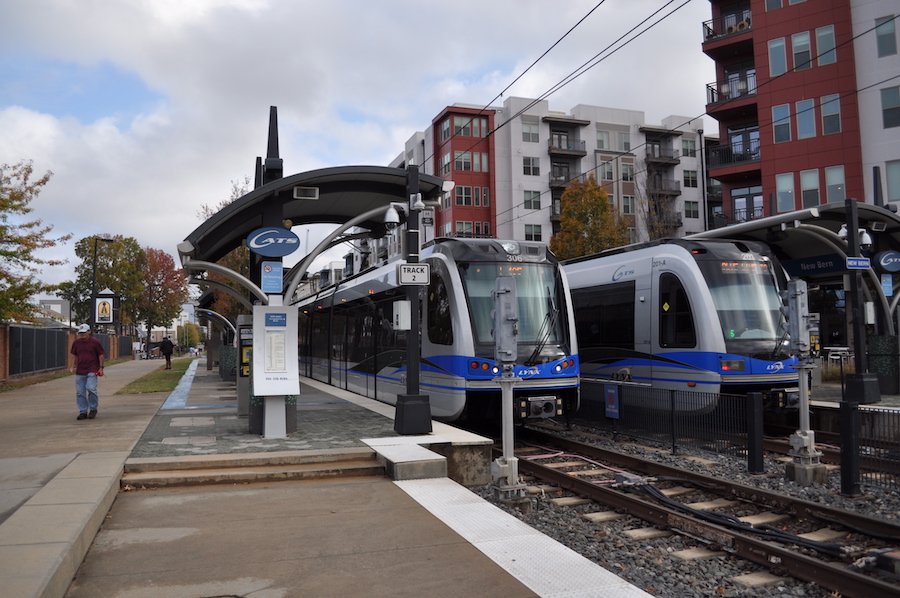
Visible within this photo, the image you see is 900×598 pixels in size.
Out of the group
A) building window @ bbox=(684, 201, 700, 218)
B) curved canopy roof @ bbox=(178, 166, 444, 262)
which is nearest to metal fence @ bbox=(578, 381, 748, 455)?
curved canopy roof @ bbox=(178, 166, 444, 262)

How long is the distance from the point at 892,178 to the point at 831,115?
12.8ft

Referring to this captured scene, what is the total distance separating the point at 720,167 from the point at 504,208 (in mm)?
19643

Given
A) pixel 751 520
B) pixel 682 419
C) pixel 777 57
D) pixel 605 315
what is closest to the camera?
pixel 751 520

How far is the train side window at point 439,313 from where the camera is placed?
12062mm

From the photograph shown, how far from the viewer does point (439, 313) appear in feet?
40.6

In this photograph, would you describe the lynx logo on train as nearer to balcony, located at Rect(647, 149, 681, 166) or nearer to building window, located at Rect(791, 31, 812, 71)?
building window, located at Rect(791, 31, 812, 71)

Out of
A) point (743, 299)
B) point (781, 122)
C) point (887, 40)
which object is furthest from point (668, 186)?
point (743, 299)

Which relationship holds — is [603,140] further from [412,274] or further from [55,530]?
[55,530]

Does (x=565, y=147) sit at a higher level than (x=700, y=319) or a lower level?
higher

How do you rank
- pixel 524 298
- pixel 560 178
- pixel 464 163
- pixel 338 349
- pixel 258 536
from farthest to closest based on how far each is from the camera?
pixel 560 178 < pixel 464 163 < pixel 338 349 < pixel 524 298 < pixel 258 536

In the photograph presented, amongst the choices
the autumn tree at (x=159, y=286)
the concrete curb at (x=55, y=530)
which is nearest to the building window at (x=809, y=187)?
the concrete curb at (x=55, y=530)

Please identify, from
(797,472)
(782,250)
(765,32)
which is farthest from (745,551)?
(765,32)

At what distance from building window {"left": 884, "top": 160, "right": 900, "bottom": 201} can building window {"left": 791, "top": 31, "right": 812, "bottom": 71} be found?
19.2ft

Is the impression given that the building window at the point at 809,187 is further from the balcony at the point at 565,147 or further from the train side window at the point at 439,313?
the train side window at the point at 439,313
